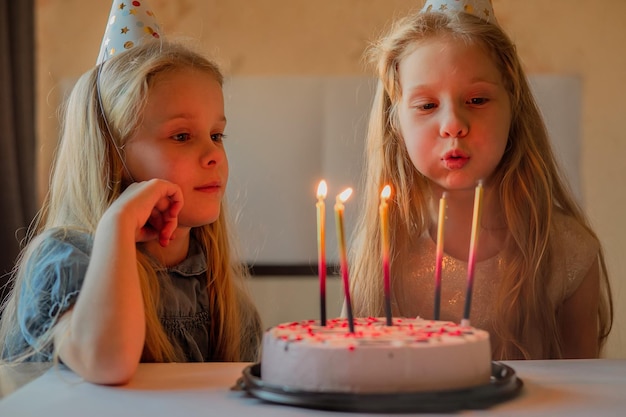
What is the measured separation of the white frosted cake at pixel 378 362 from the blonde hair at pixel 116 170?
1.55 feet

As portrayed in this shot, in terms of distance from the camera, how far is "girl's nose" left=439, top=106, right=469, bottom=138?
143cm

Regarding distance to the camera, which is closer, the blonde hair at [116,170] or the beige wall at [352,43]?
the blonde hair at [116,170]

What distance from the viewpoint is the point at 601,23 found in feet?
8.73

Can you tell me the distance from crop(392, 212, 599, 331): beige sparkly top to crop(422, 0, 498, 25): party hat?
41 centimetres

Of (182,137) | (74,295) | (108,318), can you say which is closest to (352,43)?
(182,137)

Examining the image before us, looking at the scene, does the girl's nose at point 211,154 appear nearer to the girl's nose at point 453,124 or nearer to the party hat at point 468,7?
the girl's nose at point 453,124

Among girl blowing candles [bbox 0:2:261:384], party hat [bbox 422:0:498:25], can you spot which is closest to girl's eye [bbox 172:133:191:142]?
girl blowing candles [bbox 0:2:261:384]

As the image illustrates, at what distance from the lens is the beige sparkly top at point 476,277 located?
1.49m

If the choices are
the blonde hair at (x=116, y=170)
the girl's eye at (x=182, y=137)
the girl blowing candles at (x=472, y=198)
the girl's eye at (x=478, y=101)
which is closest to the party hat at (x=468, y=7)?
the girl blowing candles at (x=472, y=198)

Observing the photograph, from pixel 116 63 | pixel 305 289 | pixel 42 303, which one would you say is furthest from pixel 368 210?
pixel 305 289

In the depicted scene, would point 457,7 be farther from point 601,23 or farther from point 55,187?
point 601,23

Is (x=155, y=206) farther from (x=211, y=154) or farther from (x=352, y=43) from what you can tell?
(x=352, y=43)

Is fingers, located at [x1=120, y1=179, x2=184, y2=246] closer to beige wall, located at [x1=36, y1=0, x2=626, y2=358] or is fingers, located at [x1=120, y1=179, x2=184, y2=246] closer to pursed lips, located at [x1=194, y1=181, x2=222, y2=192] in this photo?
pursed lips, located at [x1=194, y1=181, x2=222, y2=192]

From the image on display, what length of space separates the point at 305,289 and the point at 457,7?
1.26 meters
